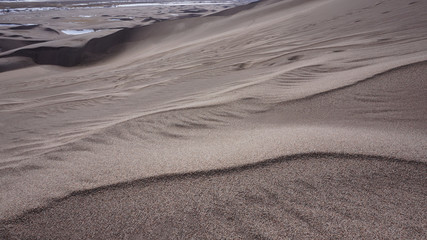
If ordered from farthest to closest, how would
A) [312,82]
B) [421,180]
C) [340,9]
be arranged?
[340,9] → [312,82] → [421,180]

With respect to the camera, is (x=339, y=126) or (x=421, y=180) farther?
(x=339, y=126)

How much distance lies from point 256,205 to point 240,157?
1.09ft

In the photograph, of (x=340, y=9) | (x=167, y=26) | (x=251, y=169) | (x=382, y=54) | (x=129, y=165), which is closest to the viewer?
(x=251, y=169)

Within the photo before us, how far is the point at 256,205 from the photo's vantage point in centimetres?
102

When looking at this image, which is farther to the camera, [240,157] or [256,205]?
[240,157]

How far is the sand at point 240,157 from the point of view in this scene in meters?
0.96

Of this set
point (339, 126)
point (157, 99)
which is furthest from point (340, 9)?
point (339, 126)

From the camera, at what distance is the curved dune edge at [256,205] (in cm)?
91

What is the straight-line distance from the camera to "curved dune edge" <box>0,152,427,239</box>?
0.91 meters

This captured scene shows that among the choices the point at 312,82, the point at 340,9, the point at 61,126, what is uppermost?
the point at 340,9

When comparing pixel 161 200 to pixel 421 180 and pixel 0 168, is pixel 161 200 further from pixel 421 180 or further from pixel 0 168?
pixel 0 168

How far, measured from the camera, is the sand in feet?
3.15

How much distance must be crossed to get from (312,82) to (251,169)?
1561 mm

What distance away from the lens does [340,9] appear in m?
6.80
